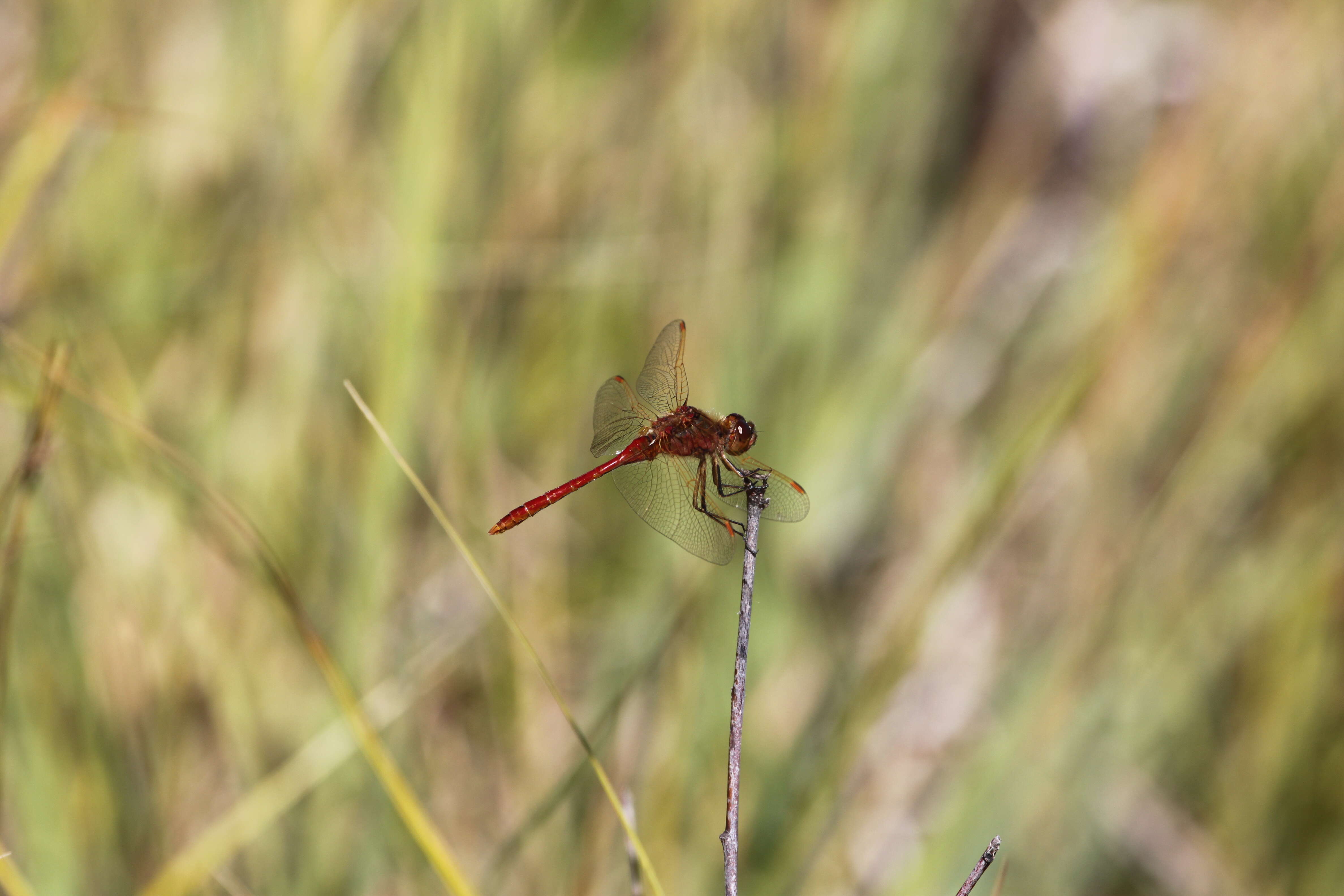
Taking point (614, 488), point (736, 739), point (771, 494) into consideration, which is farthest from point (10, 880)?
point (614, 488)

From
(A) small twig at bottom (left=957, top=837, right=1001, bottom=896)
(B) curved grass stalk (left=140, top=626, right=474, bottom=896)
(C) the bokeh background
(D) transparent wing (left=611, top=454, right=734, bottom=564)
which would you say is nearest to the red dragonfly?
(D) transparent wing (left=611, top=454, right=734, bottom=564)

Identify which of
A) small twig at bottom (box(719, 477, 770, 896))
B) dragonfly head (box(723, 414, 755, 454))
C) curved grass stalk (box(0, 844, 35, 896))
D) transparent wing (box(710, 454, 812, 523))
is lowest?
small twig at bottom (box(719, 477, 770, 896))

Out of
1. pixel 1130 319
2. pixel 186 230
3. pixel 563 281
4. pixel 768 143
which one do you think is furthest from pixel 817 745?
pixel 186 230

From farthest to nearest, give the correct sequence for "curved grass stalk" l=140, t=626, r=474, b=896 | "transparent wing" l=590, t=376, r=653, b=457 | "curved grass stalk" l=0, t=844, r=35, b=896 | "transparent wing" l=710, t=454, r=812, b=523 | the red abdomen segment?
"transparent wing" l=590, t=376, r=653, b=457, the red abdomen segment, "transparent wing" l=710, t=454, r=812, b=523, "curved grass stalk" l=140, t=626, r=474, b=896, "curved grass stalk" l=0, t=844, r=35, b=896

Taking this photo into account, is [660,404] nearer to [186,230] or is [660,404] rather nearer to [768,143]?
[768,143]

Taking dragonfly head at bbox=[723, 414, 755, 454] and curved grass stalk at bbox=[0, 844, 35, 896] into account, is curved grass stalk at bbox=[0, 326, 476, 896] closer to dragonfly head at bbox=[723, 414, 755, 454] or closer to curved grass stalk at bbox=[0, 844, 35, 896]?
curved grass stalk at bbox=[0, 844, 35, 896]

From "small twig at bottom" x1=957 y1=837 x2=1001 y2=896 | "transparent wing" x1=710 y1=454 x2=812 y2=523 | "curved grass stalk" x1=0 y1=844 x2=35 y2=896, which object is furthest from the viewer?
"transparent wing" x1=710 y1=454 x2=812 y2=523

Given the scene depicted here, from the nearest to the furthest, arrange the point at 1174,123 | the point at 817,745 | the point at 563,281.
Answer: the point at 817,745
the point at 563,281
the point at 1174,123

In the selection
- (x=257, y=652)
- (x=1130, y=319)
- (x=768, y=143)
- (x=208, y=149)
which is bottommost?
(x=1130, y=319)

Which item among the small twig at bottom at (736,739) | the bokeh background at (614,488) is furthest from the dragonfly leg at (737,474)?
the small twig at bottom at (736,739)
